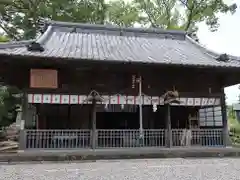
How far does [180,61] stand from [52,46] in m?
5.58

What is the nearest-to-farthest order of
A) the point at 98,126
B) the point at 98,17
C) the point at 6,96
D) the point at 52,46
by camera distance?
the point at 52,46
the point at 98,126
the point at 6,96
the point at 98,17

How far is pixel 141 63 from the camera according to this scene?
10.8 m

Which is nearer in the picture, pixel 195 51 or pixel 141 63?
pixel 141 63

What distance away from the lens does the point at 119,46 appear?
13.9 metres

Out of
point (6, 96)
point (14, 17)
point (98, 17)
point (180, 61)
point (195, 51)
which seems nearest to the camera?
point (180, 61)

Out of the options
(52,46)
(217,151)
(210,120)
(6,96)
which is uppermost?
(52,46)

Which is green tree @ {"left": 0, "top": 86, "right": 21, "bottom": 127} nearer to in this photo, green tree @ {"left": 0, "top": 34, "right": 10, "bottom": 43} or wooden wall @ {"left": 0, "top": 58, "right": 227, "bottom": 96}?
wooden wall @ {"left": 0, "top": 58, "right": 227, "bottom": 96}

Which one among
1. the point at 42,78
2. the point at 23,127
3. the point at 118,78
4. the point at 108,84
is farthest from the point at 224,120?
the point at 23,127

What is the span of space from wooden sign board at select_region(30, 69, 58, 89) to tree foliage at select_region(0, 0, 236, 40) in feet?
27.6

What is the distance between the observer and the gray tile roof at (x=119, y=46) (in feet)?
36.0

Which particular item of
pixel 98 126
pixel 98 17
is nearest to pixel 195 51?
pixel 98 126

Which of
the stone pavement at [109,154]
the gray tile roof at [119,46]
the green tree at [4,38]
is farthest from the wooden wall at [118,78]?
the green tree at [4,38]

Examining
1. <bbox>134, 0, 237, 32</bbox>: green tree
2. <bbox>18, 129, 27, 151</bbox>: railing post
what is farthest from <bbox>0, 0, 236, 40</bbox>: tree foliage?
<bbox>18, 129, 27, 151</bbox>: railing post

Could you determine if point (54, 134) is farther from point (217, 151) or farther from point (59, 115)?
point (217, 151)
